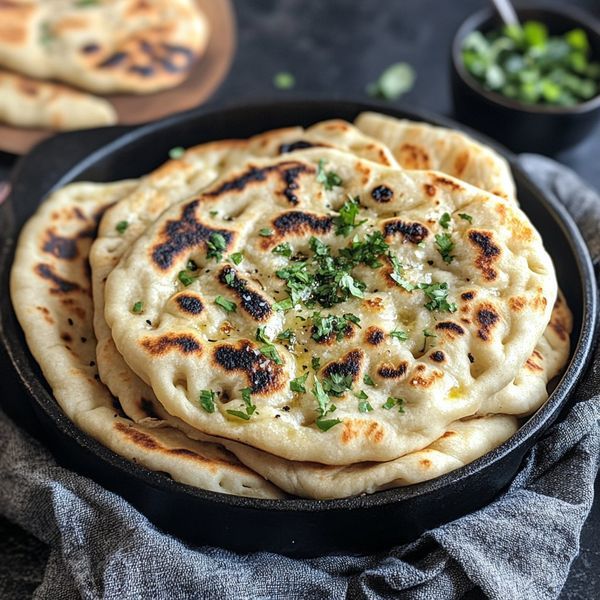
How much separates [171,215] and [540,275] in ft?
4.16

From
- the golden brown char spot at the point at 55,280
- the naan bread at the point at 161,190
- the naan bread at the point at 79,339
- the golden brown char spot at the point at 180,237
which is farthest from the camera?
the golden brown char spot at the point at 55,280

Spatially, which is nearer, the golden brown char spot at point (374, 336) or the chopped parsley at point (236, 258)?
the golden brown char spot at point (374, 336)

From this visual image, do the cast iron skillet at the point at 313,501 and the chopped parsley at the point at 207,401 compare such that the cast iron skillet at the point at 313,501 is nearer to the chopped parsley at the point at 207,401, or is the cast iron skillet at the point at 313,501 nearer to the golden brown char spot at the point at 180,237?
the chopped parsley at the point at 207,401

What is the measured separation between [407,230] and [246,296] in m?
0.59

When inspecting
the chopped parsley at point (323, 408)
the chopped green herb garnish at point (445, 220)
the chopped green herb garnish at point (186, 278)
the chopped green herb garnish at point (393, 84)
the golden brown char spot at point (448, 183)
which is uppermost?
the golden brown char spot at point (448, 183)

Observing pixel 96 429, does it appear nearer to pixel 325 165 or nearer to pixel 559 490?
pixel 325 165

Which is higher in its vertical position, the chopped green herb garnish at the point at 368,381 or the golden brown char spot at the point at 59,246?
the chopped green herb garnish at the point at 368,381

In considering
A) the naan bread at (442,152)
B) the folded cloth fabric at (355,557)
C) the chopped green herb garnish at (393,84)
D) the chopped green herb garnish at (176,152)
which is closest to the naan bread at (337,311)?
the naan bread at (442,152)

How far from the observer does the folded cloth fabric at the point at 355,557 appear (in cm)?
279

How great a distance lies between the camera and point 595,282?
11.1 feet

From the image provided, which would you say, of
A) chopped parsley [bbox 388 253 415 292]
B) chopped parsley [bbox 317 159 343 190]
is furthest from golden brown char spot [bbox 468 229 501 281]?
chopped parsley [bbox 317 159 343 190]

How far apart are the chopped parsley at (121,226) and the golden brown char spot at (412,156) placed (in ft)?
3.56

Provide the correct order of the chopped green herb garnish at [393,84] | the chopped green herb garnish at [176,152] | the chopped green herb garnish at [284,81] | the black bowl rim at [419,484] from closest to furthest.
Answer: the black bowl rim at [419,484] < the chopped green herb garnish at [176,152] < the chopped green herb garnish at [393,84] < the chopped green herb garnish at [284,81]

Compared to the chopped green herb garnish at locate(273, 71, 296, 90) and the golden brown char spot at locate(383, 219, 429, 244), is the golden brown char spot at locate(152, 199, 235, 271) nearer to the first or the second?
the golden brown char spot at locate(383, 219, 429, 244)
